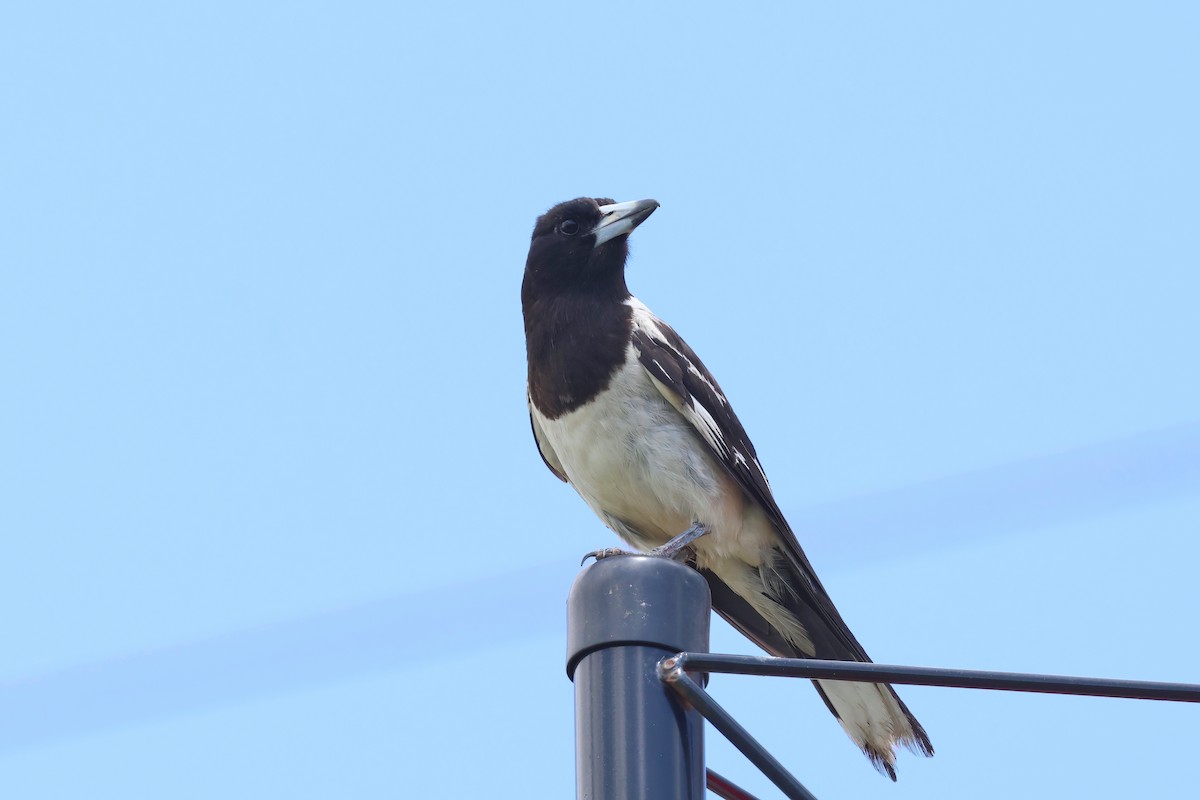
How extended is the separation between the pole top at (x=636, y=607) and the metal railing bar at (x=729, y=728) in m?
0.09

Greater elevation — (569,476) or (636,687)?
(569,476)

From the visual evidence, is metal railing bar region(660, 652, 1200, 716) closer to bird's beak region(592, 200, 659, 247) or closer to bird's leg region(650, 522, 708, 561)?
bird's leg region(650, 522, 708, 561)

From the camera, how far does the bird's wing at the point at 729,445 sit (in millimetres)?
6539

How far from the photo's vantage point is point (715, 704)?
297cm

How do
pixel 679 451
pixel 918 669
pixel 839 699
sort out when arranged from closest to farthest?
pixel 918 669
pixel 839 699
pixel 679 451

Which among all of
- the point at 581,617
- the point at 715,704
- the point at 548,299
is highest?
the point at 548,299

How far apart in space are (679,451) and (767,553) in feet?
2.21

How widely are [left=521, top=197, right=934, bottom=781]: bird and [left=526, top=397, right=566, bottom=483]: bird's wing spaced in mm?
78

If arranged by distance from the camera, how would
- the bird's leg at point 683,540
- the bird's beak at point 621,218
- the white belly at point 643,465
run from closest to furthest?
1. the bird's leg at point 683,540
2. the white belly at point 643,465
3. the bird's beak at point 621,218

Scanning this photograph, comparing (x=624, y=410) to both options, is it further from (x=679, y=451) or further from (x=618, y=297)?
(x=618, y=297)

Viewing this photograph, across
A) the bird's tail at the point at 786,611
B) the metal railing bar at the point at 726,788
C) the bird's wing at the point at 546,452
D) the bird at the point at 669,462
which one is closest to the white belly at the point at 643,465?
the bird at the point at 669,462

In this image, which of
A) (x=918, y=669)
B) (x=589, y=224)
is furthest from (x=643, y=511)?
(x=918, y=669)

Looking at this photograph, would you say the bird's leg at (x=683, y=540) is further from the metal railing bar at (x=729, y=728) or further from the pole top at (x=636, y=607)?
the metal railing bar at (x=729, y=728)

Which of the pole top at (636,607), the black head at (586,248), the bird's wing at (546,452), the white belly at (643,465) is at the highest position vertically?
the black head at (586,248)
